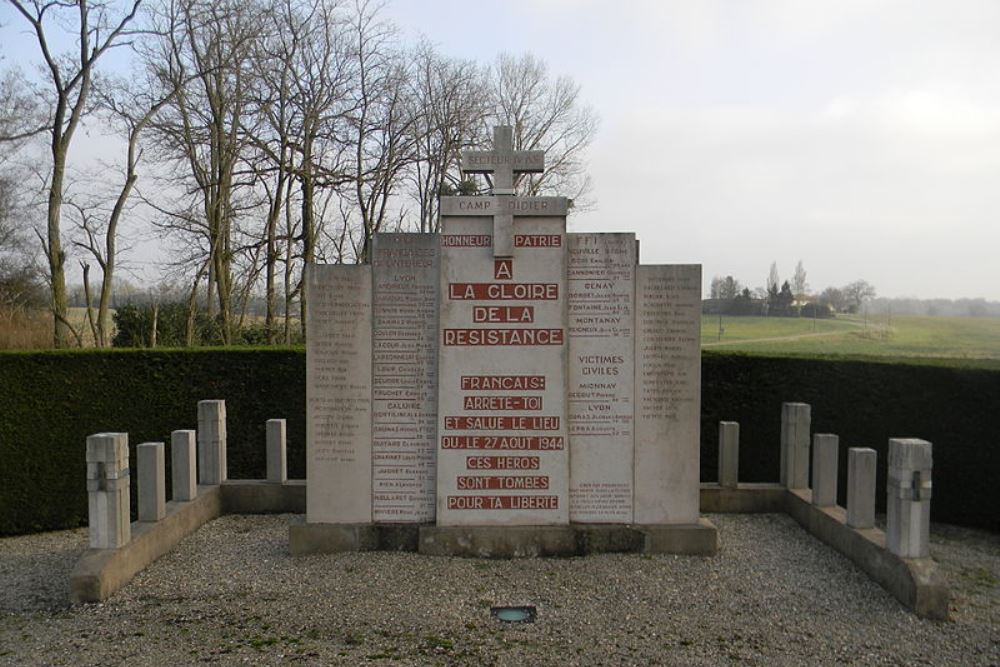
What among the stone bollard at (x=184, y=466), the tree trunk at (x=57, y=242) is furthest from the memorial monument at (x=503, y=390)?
the tree trunk at (x=57, y=242)

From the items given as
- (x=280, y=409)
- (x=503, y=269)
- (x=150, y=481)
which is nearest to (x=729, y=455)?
(x=503, y=269)

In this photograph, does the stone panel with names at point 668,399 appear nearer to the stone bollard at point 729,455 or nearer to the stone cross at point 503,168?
the stone cross at point 503,168

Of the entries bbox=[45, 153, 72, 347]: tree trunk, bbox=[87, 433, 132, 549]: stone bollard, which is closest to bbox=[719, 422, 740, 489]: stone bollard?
bbox=[87, 433, 132, 549]: stone bollard

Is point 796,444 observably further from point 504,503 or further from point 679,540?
point 504,503

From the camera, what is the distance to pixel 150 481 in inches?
268

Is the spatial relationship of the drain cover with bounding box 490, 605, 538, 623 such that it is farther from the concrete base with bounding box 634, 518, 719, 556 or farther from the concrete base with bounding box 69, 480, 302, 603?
the concrete base with bounding box 634, 518, 719, 556

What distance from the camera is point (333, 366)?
22.7 feet

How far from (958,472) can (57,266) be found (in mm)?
16745

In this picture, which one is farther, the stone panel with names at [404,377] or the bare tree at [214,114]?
the bare tree at [214,114]

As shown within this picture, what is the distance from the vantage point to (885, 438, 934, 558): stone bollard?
218 inches

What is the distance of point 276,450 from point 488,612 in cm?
418

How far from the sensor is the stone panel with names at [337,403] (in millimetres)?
6871

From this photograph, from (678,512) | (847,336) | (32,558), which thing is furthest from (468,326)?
(847,336)

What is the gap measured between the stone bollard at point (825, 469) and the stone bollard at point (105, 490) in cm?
635
